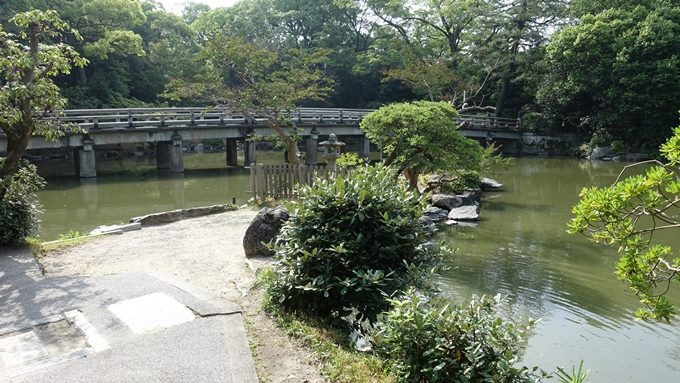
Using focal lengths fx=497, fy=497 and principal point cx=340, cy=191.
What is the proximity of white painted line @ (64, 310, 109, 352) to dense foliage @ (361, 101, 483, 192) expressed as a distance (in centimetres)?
883

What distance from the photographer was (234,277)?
6.26 meters

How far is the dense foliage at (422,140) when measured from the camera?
40.8ft

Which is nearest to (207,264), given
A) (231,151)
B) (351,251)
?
(351,251)

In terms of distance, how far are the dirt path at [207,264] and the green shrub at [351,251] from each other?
1.60 ft

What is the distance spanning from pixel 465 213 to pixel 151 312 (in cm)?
943

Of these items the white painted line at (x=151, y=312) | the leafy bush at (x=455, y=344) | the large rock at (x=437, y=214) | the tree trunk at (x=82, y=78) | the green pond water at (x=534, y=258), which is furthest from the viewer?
the tree trunk at (x=82, y=78)

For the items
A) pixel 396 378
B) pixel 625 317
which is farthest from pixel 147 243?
pixel 625 317

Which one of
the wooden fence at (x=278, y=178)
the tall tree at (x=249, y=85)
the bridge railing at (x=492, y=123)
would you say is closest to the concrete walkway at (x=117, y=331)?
the wooden fence at (x=278, y=178)

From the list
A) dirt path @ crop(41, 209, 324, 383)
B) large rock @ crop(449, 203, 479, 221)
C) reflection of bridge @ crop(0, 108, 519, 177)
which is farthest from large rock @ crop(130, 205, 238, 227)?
reflection of bridge @ crop(0, 108, 519, 177)

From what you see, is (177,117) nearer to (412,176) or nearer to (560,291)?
(412,176)

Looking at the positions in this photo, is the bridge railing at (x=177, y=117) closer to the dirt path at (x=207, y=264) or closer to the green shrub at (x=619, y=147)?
the dirt path at (x=207, y=264)

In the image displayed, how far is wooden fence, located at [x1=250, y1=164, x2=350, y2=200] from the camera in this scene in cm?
1189

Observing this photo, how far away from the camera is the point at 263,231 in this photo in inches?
283

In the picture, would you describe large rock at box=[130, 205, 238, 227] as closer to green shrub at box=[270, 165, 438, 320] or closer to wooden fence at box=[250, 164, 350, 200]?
wooden fence at box=[250, 164, 350, 200]
